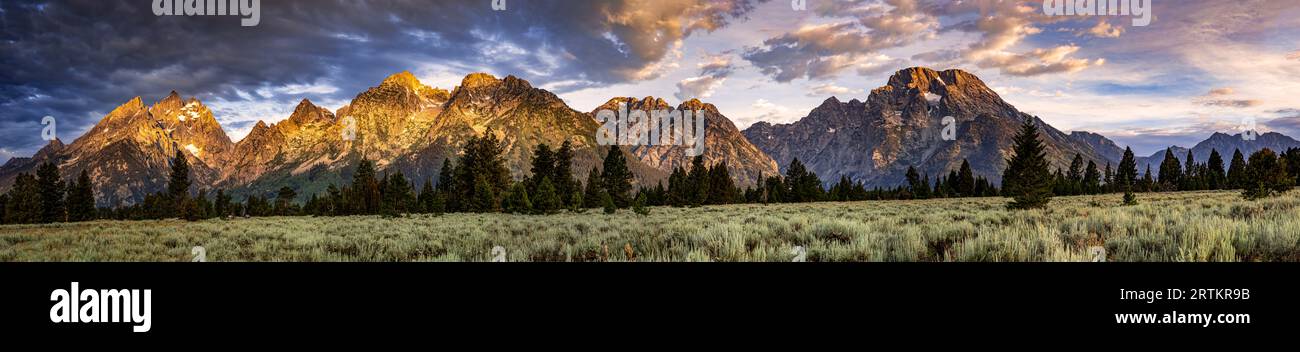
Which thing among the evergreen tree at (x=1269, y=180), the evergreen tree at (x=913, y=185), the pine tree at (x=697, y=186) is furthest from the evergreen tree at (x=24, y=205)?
the evergreen tree at (x=913, y=185)

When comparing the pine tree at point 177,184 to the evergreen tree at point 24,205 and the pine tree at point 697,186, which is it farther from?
the pine tree at point 697,186

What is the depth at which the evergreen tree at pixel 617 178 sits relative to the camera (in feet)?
228

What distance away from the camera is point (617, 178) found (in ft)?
236

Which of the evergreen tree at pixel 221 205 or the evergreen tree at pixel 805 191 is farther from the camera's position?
the evergreen tree at pixel 805 191

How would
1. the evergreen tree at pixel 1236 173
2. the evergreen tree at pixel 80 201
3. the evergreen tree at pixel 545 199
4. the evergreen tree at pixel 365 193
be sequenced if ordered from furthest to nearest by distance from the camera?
the evergreen tree at pixel 1236 173 < the evergreen tree at pixel 365 193 < the evergreen tree at pixel 80 201 < the evergreen tree at pixel 545 199

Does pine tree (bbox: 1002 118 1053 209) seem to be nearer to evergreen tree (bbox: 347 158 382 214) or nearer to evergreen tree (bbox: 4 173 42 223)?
evergreen tree (bbox: 347 158 382 214)

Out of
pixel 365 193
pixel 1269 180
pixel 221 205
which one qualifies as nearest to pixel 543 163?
pixel 365 193

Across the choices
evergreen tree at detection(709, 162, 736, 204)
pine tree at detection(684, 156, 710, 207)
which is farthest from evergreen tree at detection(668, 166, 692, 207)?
evergreen tree at detection(709, 162, 736, 204)

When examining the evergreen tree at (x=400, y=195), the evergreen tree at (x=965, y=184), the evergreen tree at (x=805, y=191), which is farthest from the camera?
the evergreen tree at (x=965, y=184)
